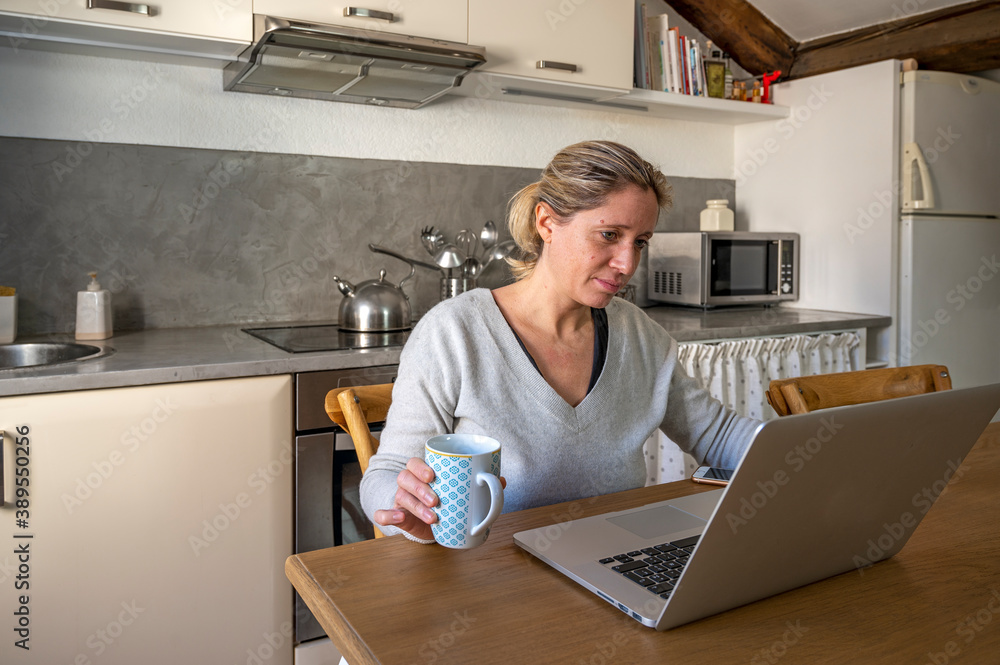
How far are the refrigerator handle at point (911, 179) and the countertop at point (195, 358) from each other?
668mm

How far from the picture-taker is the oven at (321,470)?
183 centimetres

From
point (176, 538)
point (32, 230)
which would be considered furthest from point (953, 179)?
point (32, 230)

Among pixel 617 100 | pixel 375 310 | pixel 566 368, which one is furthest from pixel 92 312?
pixel 617 100

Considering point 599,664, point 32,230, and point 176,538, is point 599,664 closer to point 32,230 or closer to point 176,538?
point 176,538

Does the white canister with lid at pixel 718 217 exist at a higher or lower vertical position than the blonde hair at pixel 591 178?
higher

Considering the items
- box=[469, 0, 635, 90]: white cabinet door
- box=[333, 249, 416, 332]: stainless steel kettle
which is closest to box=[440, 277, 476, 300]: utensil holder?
box=[333, 249, 416, 332]: stainless steel kettle

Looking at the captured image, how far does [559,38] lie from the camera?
2438mm

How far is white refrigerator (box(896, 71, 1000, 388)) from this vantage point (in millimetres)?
2797

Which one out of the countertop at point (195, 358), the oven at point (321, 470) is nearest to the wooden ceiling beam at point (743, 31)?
the countertop at point (195, 358)

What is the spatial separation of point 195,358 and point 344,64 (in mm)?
907

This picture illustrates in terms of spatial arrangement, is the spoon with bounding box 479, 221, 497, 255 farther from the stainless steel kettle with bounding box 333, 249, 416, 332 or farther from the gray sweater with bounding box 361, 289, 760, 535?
the gray sweater with bounding box 361, 289, 760, 535

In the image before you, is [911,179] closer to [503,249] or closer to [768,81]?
[768,81]

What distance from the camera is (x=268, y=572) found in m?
1.83

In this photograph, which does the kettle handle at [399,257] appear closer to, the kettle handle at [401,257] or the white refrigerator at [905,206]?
the kettle handle at [401,257]
